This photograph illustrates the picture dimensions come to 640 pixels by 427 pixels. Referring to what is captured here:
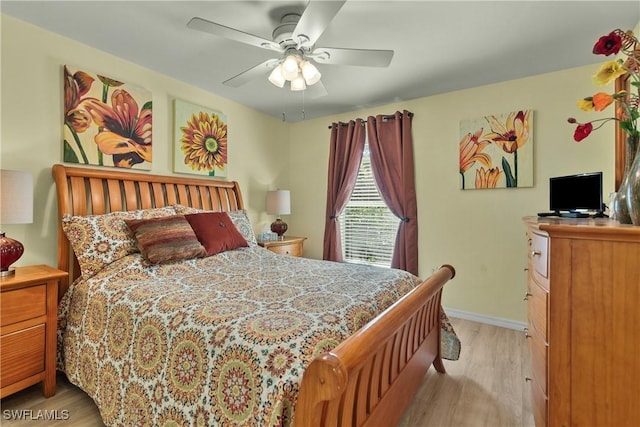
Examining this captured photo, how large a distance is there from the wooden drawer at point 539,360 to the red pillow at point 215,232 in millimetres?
2138

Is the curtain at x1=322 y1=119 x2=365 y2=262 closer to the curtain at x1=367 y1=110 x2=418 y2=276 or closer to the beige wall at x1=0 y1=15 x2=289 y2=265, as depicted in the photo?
the curtain at x1=367 y1=110 x2=418 y2=276

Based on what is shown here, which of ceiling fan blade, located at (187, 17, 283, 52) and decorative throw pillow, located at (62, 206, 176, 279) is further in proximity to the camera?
decorative throw pillow, located at (62, 206, 176, 279)

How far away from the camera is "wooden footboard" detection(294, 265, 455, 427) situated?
0.86 metres

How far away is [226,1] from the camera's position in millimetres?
1851

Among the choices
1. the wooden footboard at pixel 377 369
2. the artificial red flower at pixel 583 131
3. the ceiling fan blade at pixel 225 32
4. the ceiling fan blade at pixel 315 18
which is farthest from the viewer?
the ceiling fan blade at pixel 225 32

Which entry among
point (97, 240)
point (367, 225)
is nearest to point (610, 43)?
point (97, 240)

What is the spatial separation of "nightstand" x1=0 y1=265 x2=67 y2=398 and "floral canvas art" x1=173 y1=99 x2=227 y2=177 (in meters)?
1.53

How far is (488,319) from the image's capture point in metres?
3.10

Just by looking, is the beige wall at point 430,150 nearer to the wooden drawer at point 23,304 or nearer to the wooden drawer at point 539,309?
the wooden drawer at point 23,304

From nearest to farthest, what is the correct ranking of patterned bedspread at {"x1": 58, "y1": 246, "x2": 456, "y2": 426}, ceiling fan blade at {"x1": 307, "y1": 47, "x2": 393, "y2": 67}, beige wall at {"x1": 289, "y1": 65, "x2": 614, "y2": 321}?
patterned bedspread at {"x1": 58, "y1": 246, "x2": 456, "y2": 426}, ceiling fan blade at {"x1": 307, "y1": 47, "x2": 393, "y2": 67}, beige wall at {"x1": 289, "y1": 65, "x2": 614, "y2": 321}

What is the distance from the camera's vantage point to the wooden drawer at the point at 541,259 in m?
1.28

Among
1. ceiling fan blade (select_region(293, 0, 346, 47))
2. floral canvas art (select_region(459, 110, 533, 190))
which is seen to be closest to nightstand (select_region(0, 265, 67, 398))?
ceiling fan blade (select_region(293, 0, 346, 47))

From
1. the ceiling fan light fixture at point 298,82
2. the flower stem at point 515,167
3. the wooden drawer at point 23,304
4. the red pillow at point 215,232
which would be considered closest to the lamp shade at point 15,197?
the wooden drawer at point 23,304

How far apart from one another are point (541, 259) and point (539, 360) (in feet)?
1.59
